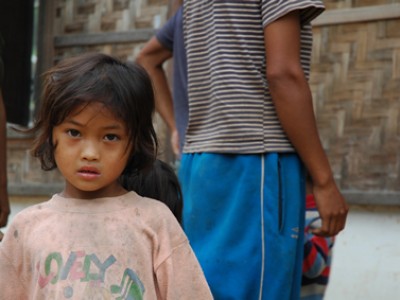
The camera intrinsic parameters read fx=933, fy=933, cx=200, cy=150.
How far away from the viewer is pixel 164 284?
2273 millimetres

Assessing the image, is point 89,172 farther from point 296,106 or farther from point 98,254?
point 296,106

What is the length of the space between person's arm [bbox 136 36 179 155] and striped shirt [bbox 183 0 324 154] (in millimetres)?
709

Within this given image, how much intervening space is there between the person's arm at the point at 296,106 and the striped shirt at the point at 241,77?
5cm

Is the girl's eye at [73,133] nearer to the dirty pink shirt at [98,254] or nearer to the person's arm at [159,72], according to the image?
the dirty pink shirt at [98,254]

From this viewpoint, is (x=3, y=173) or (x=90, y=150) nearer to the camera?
(x=90, y=150)

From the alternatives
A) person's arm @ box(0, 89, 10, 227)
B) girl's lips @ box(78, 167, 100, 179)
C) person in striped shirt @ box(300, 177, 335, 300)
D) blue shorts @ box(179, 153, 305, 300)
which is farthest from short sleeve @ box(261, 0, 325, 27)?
person's arm @ box(0, 89, 10, 227)

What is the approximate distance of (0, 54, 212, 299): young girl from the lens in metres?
2.22

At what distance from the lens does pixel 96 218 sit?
2281mm

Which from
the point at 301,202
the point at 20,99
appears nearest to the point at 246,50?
the point at 301,202

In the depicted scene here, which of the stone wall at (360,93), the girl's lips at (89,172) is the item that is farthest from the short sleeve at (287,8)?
the stone wall at (360,93)

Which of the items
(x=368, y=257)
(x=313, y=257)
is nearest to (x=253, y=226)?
(x=313, y=257)

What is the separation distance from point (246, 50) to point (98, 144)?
751 millimetres

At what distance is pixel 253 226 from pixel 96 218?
0.61 meters

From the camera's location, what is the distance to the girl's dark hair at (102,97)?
2.25 meters
